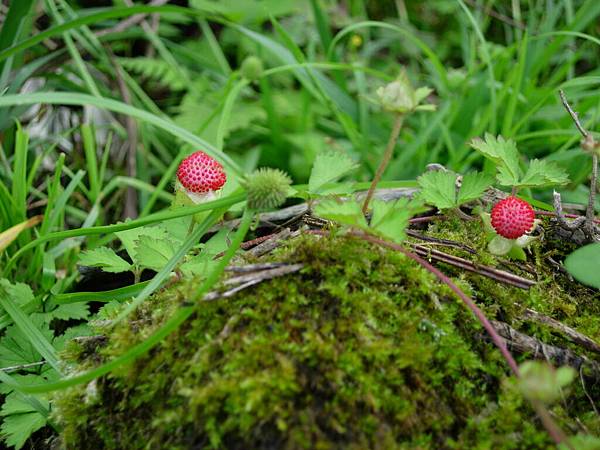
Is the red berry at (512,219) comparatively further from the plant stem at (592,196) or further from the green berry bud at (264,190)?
the green berry bud at (264,190)

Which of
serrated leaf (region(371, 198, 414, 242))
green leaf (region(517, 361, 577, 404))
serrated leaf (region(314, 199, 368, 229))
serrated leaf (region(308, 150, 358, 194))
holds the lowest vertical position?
green leaf (region(517, 361, 577, 404))

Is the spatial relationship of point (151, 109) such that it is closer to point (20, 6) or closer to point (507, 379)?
point (20, 6)

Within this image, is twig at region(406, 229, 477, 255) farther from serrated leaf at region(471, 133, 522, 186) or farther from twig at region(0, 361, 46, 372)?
twig at region(0, 361, 46, 372)

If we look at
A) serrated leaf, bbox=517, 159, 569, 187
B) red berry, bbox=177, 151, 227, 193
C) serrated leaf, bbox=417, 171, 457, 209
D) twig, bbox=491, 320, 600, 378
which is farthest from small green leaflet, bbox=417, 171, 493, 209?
red berry, bbox=177, 151, 227, 193

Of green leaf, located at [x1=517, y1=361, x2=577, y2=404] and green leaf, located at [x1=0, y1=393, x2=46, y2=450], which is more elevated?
green leaf, located at [x1=517, y1=361, x2=577, y2=404]

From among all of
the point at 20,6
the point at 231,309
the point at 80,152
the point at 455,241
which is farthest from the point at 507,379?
the point at 80,152

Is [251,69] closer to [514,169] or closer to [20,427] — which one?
[514,169]

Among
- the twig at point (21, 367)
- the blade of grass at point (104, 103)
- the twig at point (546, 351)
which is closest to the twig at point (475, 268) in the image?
the twig at point (546, 351)
